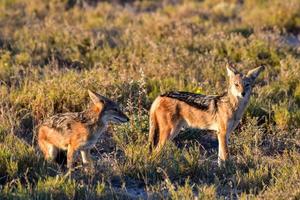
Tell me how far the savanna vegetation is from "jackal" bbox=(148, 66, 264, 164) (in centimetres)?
20

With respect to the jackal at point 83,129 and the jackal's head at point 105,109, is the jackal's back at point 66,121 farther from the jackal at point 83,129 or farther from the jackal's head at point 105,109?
the jackal's head at point 105,109

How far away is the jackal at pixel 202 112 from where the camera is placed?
8.23 m

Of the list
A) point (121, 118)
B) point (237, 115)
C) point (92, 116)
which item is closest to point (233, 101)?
point (237, 115)

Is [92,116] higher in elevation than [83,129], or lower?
higher

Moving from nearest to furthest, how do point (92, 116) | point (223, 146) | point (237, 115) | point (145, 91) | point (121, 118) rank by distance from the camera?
point (121, 118) < point (92, 116) < point (223, 146) < point (237, 115) < point (145, 91)

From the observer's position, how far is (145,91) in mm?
9086

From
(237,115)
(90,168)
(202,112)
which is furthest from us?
(237,115)

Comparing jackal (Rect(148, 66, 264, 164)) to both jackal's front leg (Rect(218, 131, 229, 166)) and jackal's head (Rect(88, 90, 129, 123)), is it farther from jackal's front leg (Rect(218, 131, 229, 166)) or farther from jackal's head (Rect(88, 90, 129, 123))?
jackal's head (Rect(88, 90, 129, 123))

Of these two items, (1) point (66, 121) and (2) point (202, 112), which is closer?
(1) point (66, 121)

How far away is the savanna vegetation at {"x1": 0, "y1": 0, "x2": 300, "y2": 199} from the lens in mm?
6984

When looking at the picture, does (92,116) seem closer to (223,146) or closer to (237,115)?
(223,146)

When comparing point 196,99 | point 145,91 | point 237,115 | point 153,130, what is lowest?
point 153,130

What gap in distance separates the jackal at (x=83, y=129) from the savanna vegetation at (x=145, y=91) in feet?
0.65

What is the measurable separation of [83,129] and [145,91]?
1806 millimetres
